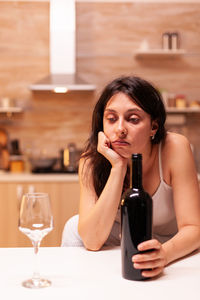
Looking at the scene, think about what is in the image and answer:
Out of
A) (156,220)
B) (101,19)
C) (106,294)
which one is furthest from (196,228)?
(101,19)

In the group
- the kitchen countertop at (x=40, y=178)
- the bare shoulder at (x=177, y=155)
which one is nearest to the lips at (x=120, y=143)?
the bare shoulder at (x=177, y=155)

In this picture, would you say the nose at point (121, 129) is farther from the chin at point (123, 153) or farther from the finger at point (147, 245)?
the finger at point (147, 245)

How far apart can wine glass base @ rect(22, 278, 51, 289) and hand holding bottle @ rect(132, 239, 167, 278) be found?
219 mm

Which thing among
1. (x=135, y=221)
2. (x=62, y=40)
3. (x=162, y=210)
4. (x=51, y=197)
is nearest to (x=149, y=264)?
(x=135, y=221)

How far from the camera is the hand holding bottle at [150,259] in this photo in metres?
1.02

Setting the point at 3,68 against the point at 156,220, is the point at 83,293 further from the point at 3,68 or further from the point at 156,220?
the point at 3,68

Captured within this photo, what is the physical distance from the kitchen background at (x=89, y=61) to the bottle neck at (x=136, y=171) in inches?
118

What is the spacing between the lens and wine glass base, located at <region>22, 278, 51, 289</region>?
3.22ft

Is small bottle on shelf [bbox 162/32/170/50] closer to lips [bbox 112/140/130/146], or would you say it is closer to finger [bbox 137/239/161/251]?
lips [bbox 112/140/130/146]

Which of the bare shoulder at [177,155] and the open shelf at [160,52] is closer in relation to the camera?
the bare shoulder at [177,155]

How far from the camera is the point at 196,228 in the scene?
4.54ft

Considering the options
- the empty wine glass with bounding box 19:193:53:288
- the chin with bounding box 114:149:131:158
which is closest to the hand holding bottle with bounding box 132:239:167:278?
the empty wine glass with bounding box 19:193:53:288

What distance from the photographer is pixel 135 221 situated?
3.34 ft

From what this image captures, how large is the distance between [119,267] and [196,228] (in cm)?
38
